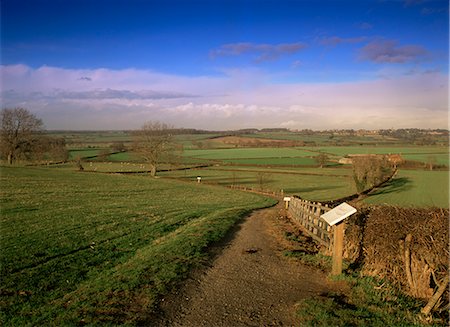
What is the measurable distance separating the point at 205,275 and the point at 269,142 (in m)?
131

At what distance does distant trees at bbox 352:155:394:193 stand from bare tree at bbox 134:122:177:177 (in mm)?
30649

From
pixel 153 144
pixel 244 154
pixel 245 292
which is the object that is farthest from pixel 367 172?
pixel 244 154

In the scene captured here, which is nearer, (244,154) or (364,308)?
(364,308)

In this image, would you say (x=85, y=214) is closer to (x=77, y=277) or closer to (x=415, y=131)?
(x=77, y=277)

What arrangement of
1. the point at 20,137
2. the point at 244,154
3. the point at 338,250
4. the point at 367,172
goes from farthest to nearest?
1. the point at 244,154
2. the point at 20,137
3. the point at 367,172
4. the point at 338,250

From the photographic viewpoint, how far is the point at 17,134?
61.1 meters

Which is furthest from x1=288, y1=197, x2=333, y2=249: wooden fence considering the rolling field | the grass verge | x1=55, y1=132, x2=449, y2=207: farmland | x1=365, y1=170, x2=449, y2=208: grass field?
the rolling field

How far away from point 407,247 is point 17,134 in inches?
2691

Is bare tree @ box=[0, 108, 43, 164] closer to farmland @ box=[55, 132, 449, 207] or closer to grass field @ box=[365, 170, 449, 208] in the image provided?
farmland @ box=[55, 132, 449, 207]

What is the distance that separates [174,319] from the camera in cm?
640

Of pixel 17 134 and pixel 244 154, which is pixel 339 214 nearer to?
pixel 17 134

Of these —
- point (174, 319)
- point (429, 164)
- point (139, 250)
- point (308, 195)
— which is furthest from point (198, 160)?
point (174, 319)

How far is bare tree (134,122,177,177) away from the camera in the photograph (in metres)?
58.0

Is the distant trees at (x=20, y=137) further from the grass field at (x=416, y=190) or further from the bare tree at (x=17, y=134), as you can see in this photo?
the grass field at (x=416, y=190)
